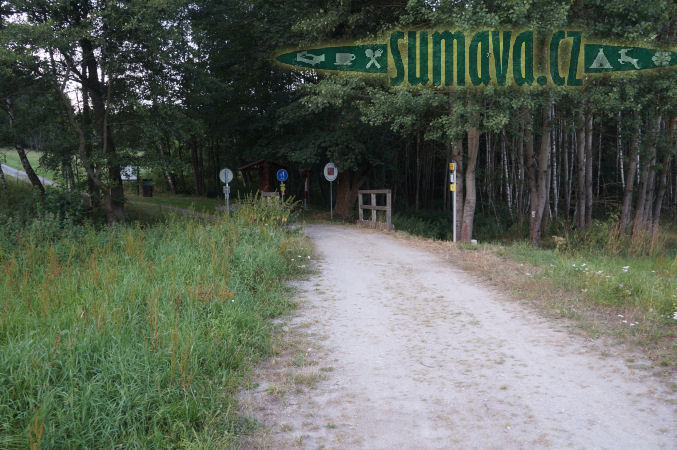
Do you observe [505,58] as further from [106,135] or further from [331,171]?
[106,135]

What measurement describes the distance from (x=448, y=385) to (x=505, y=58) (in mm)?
10336

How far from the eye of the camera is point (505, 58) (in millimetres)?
12297

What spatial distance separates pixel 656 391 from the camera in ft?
13.1

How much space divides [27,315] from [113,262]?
2.53 m

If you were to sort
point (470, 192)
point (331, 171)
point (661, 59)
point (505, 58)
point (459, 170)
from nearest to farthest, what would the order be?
point (661, 59) < point (505, 58) < point (470, 192) < point (459, 170) < point (331, 171)

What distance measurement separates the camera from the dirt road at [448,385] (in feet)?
11.2

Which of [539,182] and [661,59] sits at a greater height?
[661,59]

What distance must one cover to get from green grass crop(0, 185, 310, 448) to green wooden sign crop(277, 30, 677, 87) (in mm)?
7939

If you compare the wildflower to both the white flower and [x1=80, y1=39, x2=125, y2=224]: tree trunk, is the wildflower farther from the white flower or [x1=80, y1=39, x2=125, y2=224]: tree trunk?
[x1=80, y1=39, x2=125, y2=224]: tree trunk

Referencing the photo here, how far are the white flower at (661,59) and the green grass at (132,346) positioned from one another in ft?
36.0

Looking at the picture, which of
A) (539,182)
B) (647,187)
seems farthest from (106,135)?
(647,187)

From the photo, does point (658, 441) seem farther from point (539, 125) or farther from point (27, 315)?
point (539, 125)

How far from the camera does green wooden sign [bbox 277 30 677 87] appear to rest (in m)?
12.1

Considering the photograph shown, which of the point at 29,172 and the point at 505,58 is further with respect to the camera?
the point at 29,172
